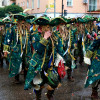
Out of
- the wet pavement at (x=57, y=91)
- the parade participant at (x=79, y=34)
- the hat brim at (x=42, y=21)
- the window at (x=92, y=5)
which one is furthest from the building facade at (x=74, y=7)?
the hat brim at (x=42, y=21)

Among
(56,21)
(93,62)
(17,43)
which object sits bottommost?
(93,62)

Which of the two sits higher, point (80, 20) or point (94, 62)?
point (80, 20)

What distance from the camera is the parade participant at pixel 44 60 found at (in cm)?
480

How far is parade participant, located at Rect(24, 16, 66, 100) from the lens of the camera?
15.8 ft

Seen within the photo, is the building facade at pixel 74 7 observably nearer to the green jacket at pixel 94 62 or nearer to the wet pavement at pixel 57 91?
the wet pavement at pixel 57 91

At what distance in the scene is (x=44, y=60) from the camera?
4859mm

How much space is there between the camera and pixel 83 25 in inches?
332

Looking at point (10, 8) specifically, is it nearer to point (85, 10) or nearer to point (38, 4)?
point (38, 4)

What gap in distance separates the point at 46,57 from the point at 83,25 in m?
3.88

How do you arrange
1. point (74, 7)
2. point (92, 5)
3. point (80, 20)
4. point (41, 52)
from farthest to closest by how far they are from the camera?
point (92, 5)
point (74, 7)
point (80, 20)
point (41, 52)

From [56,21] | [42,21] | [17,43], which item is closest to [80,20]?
[17,43]

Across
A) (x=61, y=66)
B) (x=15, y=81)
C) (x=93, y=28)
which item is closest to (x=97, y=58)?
(x=61, y=66)

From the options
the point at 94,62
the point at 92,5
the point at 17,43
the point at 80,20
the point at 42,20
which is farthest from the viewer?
the point at 92,5

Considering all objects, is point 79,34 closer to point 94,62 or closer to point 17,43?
point 17,43
